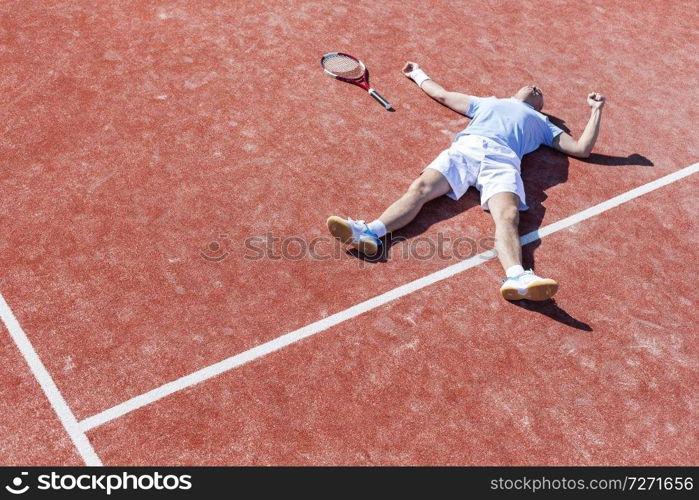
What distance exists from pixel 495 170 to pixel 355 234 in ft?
5.59

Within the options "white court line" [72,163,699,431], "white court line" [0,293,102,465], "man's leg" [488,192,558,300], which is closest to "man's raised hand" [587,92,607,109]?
"white court line" [72,163,699,431]

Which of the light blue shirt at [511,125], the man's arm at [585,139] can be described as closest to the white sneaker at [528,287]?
the light blue shirt at [511,125]

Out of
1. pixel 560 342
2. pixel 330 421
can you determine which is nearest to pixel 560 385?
pixel 560 342

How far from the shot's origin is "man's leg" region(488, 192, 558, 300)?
6.54 meters

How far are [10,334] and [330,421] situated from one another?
2615mm

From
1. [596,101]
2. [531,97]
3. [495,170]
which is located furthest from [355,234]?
[596,101]

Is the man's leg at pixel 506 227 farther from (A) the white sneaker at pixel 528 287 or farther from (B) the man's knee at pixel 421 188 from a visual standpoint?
(B) the man's knee at pixel 421 188

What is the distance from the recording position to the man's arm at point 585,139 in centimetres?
829

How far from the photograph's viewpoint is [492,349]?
20.9 ft

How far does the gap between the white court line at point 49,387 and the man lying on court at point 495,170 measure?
8.73ft

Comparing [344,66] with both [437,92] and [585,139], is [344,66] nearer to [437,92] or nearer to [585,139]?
[437,92]

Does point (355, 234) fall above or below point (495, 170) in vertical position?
below

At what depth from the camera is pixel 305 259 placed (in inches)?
272

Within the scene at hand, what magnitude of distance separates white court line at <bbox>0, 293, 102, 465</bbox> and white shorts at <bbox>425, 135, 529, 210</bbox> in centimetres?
404
